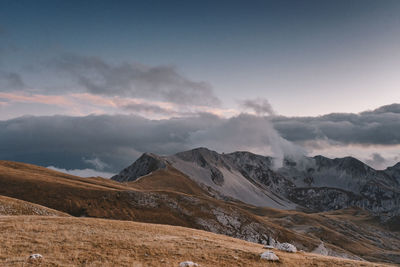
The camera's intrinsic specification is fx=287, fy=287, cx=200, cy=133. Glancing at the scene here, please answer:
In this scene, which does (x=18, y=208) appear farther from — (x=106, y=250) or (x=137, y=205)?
(x=137, y=205)

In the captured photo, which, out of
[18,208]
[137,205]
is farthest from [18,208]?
[137,205]

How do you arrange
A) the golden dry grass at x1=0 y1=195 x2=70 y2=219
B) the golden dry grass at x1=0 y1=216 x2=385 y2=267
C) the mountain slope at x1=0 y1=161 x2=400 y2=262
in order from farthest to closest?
the mountain slope at x1=0 y1=161 x2=400 y2=262 < the golden dry grass at x1=0 y1=195 x2=70 y2=219 < the golden dry grass at x1=0 y1=216 x2=385 y2=267

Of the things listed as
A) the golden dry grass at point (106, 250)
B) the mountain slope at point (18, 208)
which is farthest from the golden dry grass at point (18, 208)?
the golden dry grass at point (106, 250)

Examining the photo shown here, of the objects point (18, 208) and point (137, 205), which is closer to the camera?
point (18, 208)

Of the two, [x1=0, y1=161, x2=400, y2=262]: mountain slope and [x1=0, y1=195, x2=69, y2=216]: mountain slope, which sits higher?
[x1=0, y1=195, x2=69, y2=216]: mountain slope

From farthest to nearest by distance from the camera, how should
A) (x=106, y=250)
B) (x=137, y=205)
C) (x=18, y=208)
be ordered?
(x=137, y=205)
(x=18, y=208)
(x=106, y=250)

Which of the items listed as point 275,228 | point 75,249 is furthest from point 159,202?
point 75,249

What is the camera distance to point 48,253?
24047 millimetres

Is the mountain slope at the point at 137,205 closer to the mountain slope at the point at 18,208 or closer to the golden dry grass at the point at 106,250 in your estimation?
the mountain slope at the point at 18,208

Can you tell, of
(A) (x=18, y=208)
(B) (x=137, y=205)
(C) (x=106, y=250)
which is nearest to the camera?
(C) (x=106, y=250)

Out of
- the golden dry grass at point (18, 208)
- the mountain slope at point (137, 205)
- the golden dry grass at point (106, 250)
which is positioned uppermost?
the golden dry grass at point (106, 250)

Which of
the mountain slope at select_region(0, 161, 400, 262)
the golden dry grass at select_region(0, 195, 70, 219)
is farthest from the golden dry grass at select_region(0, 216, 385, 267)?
the mountain slope at select_region(0, 161, 400, 262)

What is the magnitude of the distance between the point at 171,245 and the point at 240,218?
10915cm

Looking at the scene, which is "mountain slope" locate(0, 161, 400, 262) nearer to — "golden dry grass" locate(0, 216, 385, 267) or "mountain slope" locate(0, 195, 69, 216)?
"mountain slope" locate(0, 195, 69, 216)
